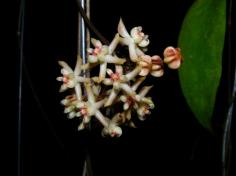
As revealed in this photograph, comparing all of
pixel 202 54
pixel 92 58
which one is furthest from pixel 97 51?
pixel 202 54

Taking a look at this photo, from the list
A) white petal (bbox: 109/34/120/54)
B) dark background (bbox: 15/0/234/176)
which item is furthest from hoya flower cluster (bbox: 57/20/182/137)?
dark background (bbox: 15/0/234/176)

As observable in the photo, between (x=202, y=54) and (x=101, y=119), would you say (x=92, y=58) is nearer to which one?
(x=101, y=119)

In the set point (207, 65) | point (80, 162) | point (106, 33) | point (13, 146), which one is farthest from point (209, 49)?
point (13, 146)

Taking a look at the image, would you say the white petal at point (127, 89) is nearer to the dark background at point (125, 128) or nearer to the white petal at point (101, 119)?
the white petal at point (101, 119)

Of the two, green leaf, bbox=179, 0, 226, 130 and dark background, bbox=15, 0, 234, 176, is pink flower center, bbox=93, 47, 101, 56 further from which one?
dark background, bbox=15, 0, 234, 176

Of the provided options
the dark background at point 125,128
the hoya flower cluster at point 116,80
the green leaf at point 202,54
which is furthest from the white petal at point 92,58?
the dark background at point 125,128

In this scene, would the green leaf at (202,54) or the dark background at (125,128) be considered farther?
the dark background at (125,128)
